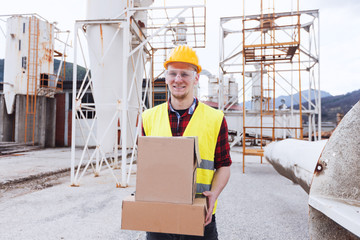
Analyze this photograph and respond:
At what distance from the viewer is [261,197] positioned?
215 inches

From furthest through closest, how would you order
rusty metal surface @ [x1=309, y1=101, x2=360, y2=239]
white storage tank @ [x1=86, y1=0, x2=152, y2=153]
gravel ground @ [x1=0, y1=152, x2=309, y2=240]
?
1. white storage tank @ [x1=86, y1=0, x2=152, y2=153]
2. gravel ground @ [x1=0, y1=152, x2=309, y2=240]
3. rusty metal surface @ [x1=309, y1=101, x2=360, y2=239]

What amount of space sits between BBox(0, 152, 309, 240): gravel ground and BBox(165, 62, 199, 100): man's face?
252 cm

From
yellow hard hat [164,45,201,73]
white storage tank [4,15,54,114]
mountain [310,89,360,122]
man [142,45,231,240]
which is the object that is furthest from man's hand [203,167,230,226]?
mountain [310,89,360,122]

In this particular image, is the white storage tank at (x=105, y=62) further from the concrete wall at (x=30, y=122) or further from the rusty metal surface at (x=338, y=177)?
the concrete wall at (x=30, y=122)

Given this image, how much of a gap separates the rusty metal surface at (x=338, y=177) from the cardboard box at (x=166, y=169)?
689mm

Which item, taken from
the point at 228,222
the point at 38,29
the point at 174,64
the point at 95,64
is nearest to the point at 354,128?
the point at 174,64

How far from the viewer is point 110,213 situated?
4.40 meters

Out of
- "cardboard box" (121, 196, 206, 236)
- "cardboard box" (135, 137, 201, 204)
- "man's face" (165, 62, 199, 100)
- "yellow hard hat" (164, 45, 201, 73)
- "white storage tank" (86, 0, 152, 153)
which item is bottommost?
"cardboard box" (121, 196, 206, 236)

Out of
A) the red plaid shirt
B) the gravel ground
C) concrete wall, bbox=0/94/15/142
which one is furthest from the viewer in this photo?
concrete wall, bbox=0/94/15/142

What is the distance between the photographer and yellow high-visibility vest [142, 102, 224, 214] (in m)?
1.92

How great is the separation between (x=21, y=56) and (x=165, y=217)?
780 inches

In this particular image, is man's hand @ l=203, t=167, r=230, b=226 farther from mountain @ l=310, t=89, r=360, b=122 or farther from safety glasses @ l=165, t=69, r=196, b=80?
mountain @ l=310, t=89, r=360, b=122

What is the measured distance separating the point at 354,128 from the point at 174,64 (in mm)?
1342

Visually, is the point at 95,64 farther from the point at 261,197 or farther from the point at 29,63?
the point at 29,63
